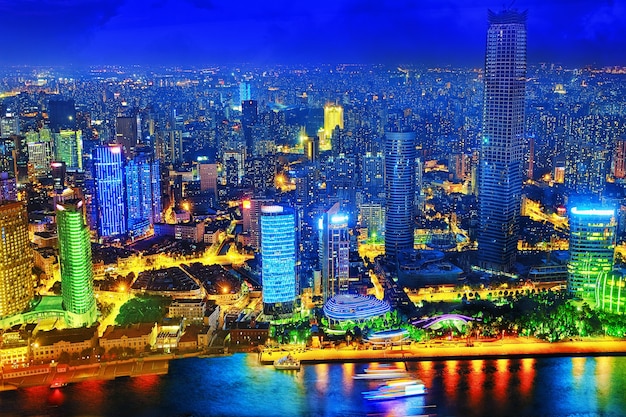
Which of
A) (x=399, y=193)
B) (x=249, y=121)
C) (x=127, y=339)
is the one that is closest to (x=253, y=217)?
(x=399, y=193)

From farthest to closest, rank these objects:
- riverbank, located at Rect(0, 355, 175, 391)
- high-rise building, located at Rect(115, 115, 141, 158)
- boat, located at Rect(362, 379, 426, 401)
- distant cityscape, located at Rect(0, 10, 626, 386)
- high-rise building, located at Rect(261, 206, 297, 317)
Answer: high-rise building, located at Rect(115, 115, 141, 158) < high-rise building, located at Rect(261, 206, 297, 317) < distant cityscape, located at Rect(0, 10, 626, 386) < riverbank, located at Rect(0, 355, 175, 391) < boat, located at Rect(362, 379, 426, 401)

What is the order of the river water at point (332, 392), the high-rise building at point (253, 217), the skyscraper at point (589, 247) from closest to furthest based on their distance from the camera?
the river water at point (332, 392), the skyscraper at point (589, 247), the high-rise building at point (253, 217)

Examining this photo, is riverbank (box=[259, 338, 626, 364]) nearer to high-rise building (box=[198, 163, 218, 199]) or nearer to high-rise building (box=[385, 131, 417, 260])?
high-rise building (box=[385, 131, 417, 260])

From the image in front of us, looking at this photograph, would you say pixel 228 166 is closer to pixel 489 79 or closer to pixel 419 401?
pixel 489 79

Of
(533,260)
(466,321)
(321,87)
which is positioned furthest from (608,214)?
(321,87)

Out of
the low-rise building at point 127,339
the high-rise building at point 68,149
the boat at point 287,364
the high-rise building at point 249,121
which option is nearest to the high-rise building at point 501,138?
the boat at point 287,364

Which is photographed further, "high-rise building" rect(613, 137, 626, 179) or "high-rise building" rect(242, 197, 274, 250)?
"high-rise building" rect(613, 137, 626, 179)

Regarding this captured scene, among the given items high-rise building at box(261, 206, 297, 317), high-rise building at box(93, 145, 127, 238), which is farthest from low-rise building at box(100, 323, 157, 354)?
high-rise building at box(93, 145, 127, 238)

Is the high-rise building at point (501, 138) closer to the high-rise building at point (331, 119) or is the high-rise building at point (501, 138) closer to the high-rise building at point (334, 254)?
the high-rise building at point (334, 254)
